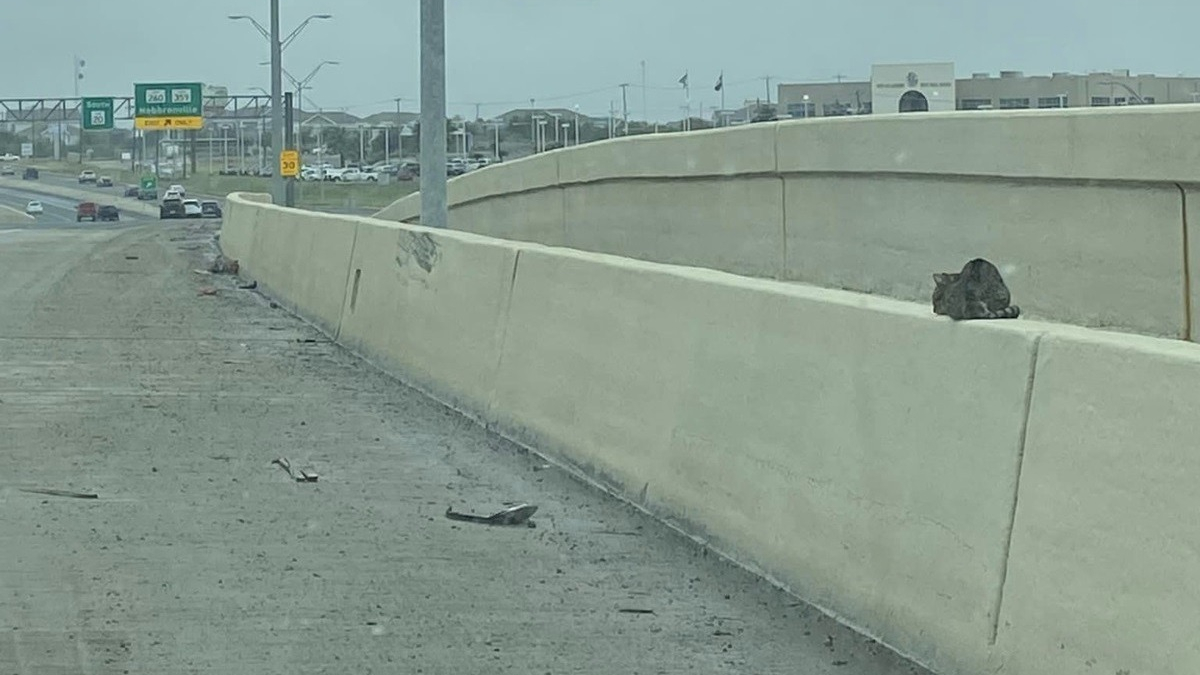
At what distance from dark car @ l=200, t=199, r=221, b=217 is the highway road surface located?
81713 mm

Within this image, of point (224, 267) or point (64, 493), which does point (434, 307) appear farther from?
point (224, 267)

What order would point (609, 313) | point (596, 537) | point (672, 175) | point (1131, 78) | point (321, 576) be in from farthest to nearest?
point (1131, 78)
point (672, 175)
point (609, 313)
point (596, 537)
point (321, 576)

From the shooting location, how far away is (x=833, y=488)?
7.38 meters

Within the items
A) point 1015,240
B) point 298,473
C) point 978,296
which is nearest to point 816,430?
point 978,296

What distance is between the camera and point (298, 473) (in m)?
10.8

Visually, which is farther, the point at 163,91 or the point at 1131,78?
the point at 163,91

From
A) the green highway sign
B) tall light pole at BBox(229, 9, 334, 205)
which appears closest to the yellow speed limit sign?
tall light pole at BBox(229, 9, 334, 205)

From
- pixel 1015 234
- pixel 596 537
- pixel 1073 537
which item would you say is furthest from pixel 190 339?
pixel 1073 537

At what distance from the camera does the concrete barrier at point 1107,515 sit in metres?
5.24

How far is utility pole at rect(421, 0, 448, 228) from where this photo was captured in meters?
17.9

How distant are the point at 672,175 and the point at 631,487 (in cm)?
1512

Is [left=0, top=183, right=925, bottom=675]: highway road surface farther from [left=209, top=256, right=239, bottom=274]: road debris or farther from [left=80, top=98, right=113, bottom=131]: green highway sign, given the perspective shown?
[left=80, top=98, right=113, bottom=131]: green highway sign

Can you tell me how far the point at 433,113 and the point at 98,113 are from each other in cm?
8307

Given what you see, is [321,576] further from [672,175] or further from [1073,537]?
[672,175]
